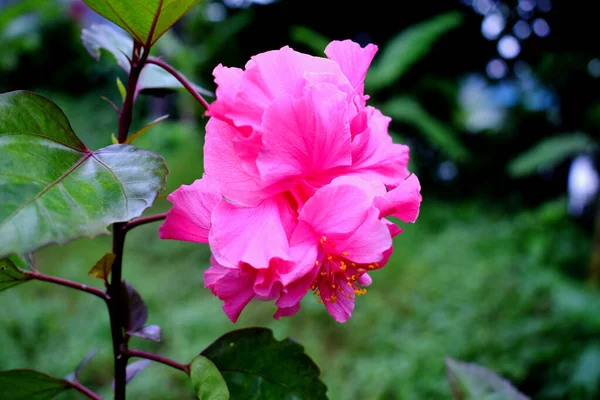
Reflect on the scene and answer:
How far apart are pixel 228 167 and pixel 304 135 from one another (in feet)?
0.21

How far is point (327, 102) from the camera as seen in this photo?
36 cm

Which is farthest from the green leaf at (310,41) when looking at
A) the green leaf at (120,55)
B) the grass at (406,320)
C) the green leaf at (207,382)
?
the green leaf at (207,382)

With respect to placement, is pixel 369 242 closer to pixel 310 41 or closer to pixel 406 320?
pixel 406 320

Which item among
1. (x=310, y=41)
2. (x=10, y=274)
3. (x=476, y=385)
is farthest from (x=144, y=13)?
(x=310, y=41)

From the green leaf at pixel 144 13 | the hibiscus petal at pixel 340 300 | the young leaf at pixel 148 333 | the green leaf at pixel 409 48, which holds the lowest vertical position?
the green leaf at pixel 409 48

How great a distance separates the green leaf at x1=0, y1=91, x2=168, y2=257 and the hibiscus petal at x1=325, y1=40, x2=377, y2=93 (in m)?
0.18

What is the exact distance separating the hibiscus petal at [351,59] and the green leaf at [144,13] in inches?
4.8

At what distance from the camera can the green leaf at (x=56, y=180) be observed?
297mm

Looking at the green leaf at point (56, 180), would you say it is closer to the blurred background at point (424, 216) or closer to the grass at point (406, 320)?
the blurred background at point (424, 216)

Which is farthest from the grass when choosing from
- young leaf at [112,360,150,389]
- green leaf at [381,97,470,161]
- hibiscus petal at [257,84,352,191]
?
hibiscus petal at [257,84,352,191]

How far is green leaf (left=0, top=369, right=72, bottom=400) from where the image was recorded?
44 centimetres

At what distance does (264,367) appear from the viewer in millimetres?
473

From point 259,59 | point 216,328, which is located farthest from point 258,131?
point 216,328

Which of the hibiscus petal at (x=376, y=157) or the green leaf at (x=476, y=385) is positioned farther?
the green leaf at (x=476, y=385)
